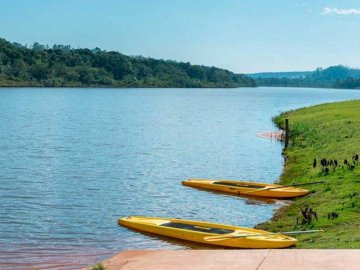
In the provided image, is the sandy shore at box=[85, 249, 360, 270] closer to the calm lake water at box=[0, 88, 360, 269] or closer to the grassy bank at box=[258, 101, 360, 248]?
the grassy bank at box=[258, 101, 360, 248]

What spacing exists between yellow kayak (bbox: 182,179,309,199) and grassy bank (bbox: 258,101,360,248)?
109 cm

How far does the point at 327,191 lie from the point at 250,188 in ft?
16.0

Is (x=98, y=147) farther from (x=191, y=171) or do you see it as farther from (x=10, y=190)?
(x=10, y=190)

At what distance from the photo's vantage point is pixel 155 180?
37250 mm

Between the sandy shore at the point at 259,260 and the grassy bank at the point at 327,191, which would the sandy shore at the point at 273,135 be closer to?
the grassy bank at the point at 327,191

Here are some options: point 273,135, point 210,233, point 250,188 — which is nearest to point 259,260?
point 210,233

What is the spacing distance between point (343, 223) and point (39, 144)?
121 feet

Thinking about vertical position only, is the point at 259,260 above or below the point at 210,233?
above

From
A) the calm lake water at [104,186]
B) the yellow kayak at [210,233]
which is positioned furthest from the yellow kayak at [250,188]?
the yellow kayak at [210,233]

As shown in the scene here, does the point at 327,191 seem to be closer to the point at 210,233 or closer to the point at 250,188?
the point at 250,188

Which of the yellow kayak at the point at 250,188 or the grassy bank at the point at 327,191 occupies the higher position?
the grassy bank at the point at 327,191

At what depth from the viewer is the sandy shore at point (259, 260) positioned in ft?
45.8

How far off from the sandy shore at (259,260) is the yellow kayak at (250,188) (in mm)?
16060

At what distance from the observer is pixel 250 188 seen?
33.2 m
